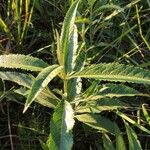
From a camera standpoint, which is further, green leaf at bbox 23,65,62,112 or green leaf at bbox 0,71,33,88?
green leaf at bbox 0,71,33,88

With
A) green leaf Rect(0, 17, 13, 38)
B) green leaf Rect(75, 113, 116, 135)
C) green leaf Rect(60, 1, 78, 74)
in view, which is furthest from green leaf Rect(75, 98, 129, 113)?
green leaf Rect(0, 17, 13, 38)

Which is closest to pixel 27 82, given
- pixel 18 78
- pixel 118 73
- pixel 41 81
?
pixel 18 78

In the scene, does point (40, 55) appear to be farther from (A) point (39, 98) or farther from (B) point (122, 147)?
(B) point (122, 147)

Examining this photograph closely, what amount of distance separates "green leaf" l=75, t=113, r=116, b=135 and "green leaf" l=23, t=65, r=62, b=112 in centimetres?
20

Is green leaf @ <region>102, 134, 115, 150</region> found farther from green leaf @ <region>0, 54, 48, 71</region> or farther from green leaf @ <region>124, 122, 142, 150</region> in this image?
green leaf @ <region>0, 54, 48, 71</region>

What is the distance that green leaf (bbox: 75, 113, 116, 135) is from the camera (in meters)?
1.12

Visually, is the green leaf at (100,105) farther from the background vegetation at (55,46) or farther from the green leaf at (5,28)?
the green leaf at (5,28)

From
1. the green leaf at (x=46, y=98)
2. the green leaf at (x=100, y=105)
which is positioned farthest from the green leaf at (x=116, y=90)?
the green leaf at (x=46, y=98)

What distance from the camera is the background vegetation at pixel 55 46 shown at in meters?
1.23

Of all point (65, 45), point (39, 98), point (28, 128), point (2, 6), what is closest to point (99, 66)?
point (65, 45)

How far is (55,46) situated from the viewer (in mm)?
1352

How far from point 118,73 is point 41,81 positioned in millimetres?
202

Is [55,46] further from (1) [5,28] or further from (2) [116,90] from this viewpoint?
(2) [116,90]

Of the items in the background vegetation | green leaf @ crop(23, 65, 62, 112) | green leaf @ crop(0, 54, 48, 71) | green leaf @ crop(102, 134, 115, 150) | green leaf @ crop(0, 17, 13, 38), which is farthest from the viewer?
green leaf @ crop(0, 17, 13, 38)
